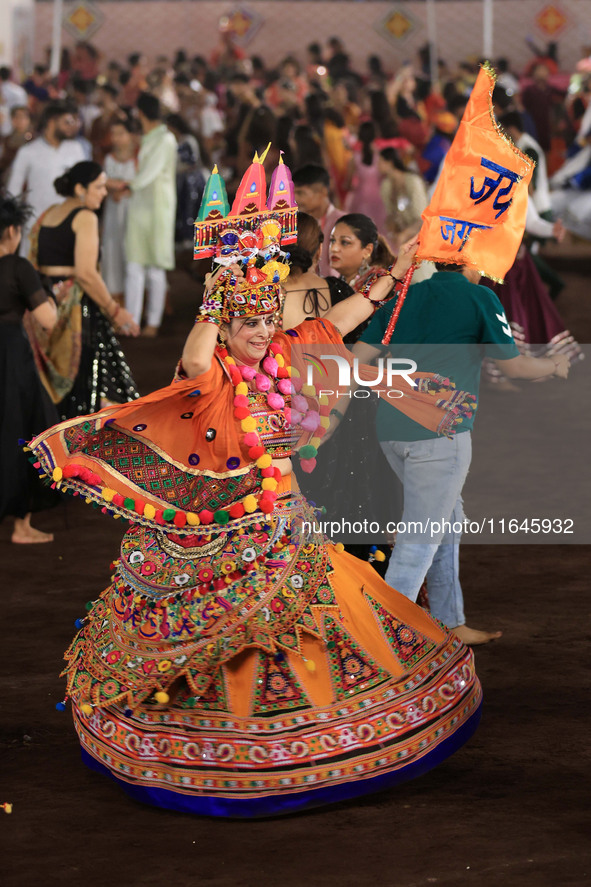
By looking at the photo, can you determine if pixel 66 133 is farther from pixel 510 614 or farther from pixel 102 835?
pixel 102 835

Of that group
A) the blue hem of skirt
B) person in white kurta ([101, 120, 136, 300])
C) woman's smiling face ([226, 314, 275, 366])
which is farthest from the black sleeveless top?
the blue hem of skirt


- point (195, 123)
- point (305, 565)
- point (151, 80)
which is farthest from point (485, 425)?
point (195, 123)

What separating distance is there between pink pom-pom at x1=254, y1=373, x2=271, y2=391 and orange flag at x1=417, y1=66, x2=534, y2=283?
768mm

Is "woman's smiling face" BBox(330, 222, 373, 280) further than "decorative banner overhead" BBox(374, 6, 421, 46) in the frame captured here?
No

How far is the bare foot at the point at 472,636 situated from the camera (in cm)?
543

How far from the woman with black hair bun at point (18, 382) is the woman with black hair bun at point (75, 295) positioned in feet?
2.82

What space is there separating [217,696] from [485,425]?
5.46m

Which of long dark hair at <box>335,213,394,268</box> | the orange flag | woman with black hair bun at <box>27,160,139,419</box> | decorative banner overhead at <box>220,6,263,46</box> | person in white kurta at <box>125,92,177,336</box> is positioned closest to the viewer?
the orange flag

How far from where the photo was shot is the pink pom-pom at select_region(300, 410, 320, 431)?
172 inches

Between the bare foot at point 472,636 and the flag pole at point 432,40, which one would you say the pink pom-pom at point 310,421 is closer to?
the bare foot at point 472,636

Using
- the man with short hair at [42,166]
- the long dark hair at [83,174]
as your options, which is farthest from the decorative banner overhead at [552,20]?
the long dark hair at [83,174]

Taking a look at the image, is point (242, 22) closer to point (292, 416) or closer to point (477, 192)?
point (477, 192)

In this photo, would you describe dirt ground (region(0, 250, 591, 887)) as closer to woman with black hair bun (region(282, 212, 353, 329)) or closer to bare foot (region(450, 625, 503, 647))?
bare foot (region(450, 625, 503, 647))

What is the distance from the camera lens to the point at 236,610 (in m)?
4.00
